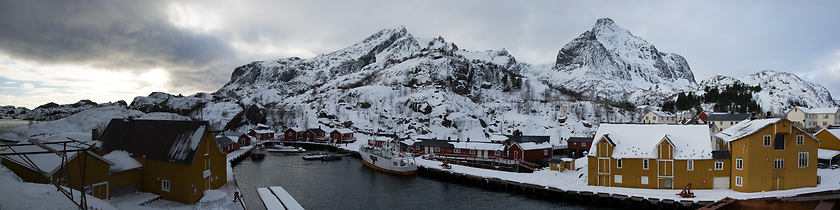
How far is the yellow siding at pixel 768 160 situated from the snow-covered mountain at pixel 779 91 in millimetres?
97053

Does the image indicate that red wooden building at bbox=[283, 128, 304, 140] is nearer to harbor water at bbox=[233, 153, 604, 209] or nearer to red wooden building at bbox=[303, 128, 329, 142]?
red wooden building at bbox=[303, 128, 329, 142]

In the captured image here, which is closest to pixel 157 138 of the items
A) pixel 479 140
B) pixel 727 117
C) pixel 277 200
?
pixel 277 200

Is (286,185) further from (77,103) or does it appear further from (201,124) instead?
(77,103)

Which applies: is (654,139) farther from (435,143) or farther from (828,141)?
(435,143)

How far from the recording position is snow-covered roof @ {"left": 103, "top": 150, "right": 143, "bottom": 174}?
69.1ft

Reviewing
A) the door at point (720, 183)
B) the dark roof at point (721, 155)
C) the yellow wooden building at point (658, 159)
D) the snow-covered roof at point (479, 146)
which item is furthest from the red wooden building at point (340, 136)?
the dark roof at point (721, 155)

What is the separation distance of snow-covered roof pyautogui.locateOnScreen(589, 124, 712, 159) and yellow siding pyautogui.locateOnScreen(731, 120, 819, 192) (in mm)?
2178

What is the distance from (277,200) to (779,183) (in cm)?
3533

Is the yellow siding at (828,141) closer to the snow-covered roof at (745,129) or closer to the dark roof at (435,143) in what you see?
the snow-covered roof at (745,129)

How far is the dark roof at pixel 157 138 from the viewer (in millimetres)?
21625

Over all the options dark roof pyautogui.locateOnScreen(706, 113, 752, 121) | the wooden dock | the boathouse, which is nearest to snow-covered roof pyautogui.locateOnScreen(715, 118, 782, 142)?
the wooden dock

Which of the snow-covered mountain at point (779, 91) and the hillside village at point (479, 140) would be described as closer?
the hillside village at point (479, 140)

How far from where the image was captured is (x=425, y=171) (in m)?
43.5

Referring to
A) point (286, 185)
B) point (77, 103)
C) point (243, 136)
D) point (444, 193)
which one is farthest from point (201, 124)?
point (77, 103)
